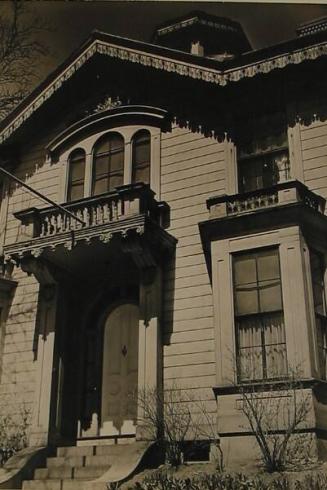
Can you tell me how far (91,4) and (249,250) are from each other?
483 centimetres

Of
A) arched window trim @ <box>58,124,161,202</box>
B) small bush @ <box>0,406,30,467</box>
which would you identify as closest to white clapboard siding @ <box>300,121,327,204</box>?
arched window trim @ <box>58,124,161,202</box>

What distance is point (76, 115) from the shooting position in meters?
15.5

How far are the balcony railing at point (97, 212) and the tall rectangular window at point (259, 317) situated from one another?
90.3 inches

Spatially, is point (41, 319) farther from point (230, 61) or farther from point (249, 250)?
point (230, 61)

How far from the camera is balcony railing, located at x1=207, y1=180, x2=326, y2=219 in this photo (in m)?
11.0

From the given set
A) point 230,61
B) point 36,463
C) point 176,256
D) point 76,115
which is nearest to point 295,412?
point 176,256

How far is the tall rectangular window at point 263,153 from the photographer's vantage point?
12.8m

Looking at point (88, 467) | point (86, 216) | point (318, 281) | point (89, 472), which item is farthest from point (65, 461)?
point (318, 281)

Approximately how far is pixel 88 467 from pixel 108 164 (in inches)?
266

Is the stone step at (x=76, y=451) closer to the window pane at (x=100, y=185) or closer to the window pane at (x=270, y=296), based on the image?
the window pane at (x=270, y=296)

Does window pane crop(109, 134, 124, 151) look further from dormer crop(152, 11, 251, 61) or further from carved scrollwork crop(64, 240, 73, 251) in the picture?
dormer crop(152, 11, 251, 61)

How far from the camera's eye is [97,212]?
500 inches

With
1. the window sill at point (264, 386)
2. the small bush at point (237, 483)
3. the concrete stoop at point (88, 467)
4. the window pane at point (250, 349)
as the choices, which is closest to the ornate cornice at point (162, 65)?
the window pane at point (250, 349)

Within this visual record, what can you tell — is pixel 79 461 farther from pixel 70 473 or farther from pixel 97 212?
pixel 97 212
